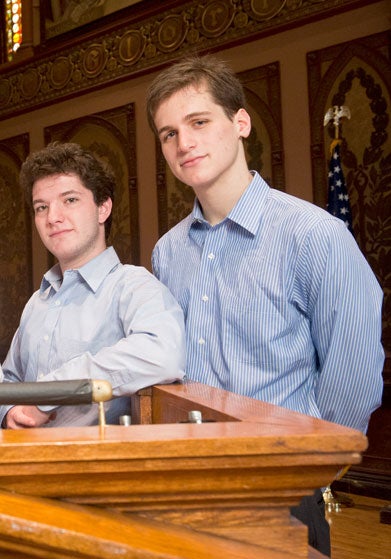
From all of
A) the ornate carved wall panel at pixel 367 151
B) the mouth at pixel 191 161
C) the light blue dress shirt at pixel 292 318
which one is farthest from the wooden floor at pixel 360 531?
the mouth at pixel 191 161

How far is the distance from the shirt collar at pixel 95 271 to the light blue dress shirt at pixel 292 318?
1.03 ft

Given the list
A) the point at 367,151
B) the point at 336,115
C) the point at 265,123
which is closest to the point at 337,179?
the point at 367,151

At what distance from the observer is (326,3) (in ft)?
19.1

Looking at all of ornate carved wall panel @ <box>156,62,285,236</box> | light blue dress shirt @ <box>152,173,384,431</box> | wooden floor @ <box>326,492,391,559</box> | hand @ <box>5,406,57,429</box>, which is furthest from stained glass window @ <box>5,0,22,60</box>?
Answer: hand @ <box>5,406,57,429</box>

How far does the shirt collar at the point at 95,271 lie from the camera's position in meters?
2.20

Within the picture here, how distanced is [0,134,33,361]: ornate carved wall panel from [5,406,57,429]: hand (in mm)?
6472

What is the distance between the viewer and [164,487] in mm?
943

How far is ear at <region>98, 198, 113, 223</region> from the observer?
2.39 meters

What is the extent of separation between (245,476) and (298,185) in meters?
5.26

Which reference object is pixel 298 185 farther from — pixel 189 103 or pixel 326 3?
pixel 189 103

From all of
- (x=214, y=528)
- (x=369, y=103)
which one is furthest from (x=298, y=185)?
(x=214, y=528)

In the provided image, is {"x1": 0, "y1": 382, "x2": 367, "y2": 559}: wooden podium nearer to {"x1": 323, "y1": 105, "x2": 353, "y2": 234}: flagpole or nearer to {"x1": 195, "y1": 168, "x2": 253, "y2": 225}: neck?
{"x1": 195, "y1": 168, "x2": 253, "y2": 225}: neck

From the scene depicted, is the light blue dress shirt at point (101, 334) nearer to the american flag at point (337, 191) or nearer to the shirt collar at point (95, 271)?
the shirt collar at point (95, 271)

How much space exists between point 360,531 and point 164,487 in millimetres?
3720
